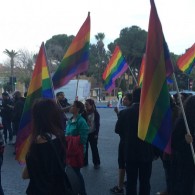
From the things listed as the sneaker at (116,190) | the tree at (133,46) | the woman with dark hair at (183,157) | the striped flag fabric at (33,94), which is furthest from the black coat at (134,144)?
the tree at (133,46)

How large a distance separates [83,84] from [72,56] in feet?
82.3

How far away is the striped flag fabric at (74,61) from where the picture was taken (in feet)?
20.1

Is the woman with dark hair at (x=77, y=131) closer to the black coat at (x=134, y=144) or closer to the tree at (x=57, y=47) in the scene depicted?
the black coat at (x=134, y=144)

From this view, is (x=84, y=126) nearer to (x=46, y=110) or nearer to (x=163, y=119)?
(x=163, y=119)

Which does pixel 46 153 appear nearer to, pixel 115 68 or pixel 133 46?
pixel 115 68

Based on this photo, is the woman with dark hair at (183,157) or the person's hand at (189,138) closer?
the person's hand at (189,138)

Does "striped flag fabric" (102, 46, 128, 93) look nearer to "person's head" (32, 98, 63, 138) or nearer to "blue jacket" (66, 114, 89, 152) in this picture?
"blue jacket" (66, 114, 89, 152)

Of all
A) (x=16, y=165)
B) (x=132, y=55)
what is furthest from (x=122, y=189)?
(x=132, y=55)

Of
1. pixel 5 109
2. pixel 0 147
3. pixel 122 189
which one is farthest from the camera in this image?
pixel 5 109

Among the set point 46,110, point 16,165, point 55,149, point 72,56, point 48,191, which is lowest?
point 16,165

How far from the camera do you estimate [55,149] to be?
11.5ft

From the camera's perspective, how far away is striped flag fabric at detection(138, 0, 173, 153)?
4395mm

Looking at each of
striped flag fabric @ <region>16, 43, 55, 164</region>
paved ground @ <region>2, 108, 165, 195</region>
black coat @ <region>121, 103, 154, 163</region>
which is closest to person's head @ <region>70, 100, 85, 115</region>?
striped flag fabric @ <region>16, 43, 55, 164</region>

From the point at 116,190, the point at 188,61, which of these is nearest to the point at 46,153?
the point at 116,190
